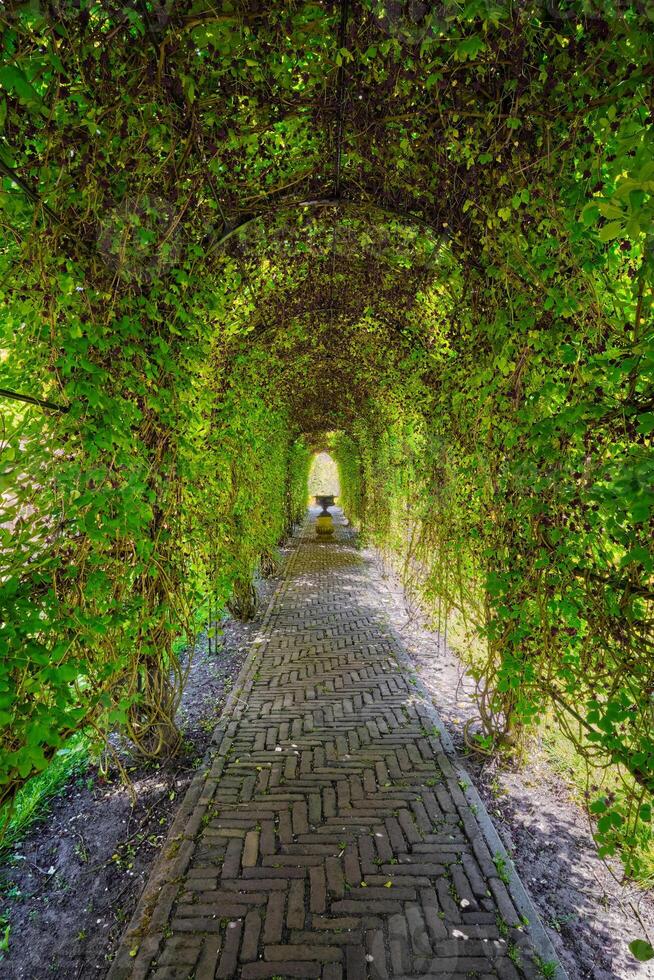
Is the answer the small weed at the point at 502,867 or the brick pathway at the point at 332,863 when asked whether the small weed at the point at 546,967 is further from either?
the small weed at the point at 502,867

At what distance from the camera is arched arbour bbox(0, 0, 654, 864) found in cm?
183

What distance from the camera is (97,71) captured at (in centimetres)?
203

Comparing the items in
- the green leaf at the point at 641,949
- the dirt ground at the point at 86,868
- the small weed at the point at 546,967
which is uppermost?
the green leaf at the point at 641,949

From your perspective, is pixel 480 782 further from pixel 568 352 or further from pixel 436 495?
pixel 568 352

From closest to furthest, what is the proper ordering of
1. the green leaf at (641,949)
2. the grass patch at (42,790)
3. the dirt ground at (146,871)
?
the green leaf at (641,949) < the dirt ground at (146,871) < the grass patch at (42,790)

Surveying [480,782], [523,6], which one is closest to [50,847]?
[480,782]

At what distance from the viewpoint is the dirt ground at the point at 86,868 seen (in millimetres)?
Result: 2146

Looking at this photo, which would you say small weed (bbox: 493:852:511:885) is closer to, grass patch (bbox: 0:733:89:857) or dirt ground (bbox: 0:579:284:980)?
dirt ground (bbox: 0:579:284:980)

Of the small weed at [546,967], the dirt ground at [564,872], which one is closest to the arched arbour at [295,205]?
the dirt ground at [564,872]

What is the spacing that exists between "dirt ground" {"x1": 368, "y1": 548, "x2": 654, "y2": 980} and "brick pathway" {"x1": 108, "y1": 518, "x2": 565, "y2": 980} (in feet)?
0.43

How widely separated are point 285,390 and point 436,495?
4994mm

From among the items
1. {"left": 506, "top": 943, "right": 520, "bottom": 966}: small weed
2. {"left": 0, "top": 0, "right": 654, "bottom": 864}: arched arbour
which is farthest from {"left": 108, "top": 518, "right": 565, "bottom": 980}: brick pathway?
{"left": 0, "top": 0, "right": 654, "bottom": 864}: arched arbour

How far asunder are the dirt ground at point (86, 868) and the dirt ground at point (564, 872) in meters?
2.08

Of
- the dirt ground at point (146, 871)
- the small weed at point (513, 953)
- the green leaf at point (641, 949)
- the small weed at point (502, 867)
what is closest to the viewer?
the green leaf at point (641, 949)
